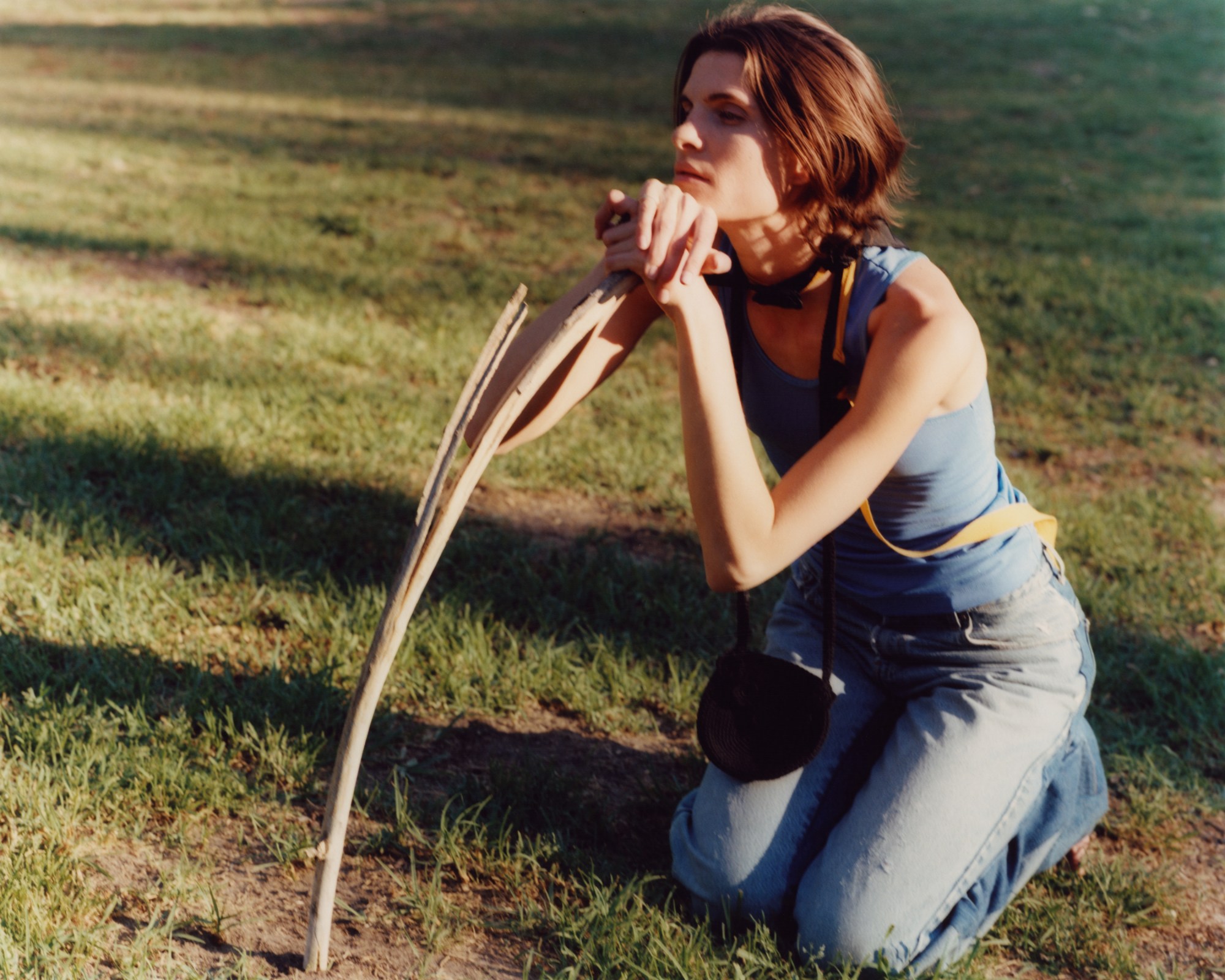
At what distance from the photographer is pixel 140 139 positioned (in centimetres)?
863

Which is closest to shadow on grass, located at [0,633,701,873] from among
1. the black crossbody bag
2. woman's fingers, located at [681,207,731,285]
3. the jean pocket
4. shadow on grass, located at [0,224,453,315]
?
the black crossbody bag

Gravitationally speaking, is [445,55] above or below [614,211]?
below

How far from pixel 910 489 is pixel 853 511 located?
0.93ft

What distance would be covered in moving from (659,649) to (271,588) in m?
1.04

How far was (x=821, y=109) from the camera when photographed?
1.87 m

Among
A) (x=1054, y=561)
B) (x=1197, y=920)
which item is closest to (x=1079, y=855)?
(x=1197, y=920)

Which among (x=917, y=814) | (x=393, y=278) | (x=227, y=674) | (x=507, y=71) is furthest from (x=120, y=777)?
(x=507, y=71)

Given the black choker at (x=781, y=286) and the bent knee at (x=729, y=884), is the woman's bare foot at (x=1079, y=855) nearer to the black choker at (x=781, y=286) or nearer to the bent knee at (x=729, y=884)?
the bent knee at (x=729, y=884)

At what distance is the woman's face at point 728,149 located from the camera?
186 cm

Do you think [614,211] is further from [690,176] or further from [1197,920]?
[1197,920]

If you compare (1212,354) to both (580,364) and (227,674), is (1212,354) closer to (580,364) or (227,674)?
(580,364)

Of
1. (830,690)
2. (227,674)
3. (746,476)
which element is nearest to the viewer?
(746,476)

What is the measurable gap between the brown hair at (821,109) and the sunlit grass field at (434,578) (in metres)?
1.25

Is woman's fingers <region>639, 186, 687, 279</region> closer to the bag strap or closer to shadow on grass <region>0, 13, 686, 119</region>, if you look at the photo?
the bag strap
